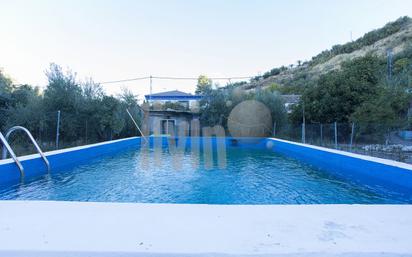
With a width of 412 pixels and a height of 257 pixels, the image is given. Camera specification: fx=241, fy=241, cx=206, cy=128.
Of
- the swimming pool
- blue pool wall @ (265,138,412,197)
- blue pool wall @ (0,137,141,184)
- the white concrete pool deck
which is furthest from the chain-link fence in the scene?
blue pool wall @ (0,137,141,184)

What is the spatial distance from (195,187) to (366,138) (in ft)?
27.3

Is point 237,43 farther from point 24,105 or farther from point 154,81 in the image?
point 24,105

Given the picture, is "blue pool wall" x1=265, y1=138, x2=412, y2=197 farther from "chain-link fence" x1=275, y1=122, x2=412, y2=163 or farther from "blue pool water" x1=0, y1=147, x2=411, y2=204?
"chain-link fence" x1=275, y1=122, x2=412, y2=163

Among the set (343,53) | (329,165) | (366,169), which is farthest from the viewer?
(343,53)

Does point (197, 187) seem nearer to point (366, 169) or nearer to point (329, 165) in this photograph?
point (366, 169)

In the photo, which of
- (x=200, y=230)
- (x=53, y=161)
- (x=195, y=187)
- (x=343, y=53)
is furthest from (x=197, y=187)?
(x=343, y=53)

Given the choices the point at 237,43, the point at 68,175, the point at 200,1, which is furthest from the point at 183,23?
the point at 68,175

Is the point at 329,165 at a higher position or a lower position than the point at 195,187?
lower

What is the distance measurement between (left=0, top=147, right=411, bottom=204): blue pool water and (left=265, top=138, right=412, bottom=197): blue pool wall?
0.44 meters

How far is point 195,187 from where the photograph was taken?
4305 millimetres

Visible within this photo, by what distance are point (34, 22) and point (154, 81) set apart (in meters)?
12.2

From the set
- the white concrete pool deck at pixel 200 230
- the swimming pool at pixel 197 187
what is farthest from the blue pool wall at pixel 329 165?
the white concrete pool deck at pixel 200 230

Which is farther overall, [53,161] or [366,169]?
[53,161]

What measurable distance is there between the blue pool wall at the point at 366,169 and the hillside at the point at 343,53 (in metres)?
21.1
